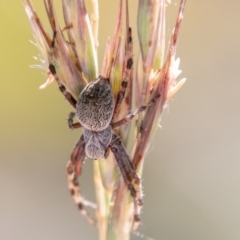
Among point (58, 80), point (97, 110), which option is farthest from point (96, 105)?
point (58, 80)

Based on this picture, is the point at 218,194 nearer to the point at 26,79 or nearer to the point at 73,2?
the point at 26,79

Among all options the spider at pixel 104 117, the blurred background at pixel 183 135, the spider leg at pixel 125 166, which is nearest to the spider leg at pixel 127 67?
the spider at pixel 104 117

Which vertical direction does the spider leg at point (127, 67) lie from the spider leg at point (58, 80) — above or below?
below

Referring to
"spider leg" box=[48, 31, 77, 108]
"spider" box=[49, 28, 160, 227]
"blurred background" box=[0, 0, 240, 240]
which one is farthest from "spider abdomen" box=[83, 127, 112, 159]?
"blurred background" box=[0, 0, 240, 240]

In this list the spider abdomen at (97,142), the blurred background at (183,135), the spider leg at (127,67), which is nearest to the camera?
the spider leg at (127,67)

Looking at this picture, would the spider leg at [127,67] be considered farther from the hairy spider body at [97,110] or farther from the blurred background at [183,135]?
the blurred background at [183,135]

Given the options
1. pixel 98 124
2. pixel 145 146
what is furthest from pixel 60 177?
pixel 145 146
